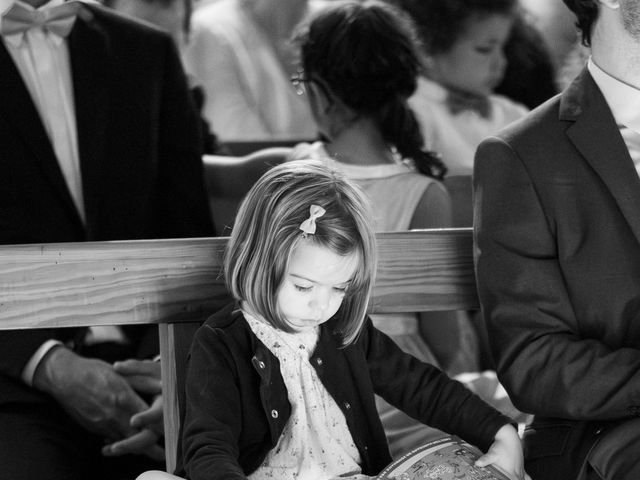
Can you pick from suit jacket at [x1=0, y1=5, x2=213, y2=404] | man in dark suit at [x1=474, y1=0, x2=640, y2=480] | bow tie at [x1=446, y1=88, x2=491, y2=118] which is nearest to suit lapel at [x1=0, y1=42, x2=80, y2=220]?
suit jacket at [x1=0, y1=5, x2=213, y2=404]

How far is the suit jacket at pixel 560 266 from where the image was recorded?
212cm

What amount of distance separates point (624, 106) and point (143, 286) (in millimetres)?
944

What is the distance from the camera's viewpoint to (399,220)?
2729 millimetres

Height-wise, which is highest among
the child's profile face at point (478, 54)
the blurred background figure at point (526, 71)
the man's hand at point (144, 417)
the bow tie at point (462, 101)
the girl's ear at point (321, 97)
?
the girl's ear at point (321, 97)

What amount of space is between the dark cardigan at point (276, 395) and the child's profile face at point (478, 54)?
8.06 ft

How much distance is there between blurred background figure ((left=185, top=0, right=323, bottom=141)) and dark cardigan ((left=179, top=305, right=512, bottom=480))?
8.65 ft

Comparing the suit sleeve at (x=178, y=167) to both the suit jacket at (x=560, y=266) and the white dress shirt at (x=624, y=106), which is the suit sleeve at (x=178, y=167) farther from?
the white dress shirt at (x=624, y=106)

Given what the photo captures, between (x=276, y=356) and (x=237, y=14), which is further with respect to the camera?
(x=237, y=14)

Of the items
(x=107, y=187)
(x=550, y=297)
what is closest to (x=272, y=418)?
(x=550, y=297)

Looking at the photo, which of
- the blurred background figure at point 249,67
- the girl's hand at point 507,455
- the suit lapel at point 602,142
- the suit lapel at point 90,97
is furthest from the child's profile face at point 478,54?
the girl's hand at point 507,455

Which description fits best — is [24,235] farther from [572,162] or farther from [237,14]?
[237,14]

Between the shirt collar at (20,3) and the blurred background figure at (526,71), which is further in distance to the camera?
the blurred background figure at (526,71)

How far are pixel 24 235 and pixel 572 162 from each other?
3.78 feet

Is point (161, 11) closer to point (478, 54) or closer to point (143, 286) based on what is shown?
point (478, 54)
